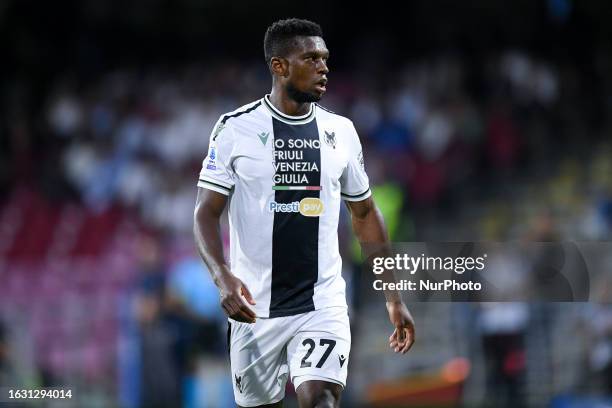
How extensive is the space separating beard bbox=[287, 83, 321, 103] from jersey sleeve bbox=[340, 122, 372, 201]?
1.05ft

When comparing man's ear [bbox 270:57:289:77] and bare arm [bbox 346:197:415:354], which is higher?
man's ear [bbox 270:57:289:77]

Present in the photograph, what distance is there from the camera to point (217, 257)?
5.51 meters

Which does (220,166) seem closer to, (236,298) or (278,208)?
(278,208)

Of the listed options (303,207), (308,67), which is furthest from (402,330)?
(308,67)

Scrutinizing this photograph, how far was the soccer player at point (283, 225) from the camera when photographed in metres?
5.67

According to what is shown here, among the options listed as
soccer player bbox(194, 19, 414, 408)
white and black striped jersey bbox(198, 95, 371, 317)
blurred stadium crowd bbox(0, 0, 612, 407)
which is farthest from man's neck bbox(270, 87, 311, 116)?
blurred stadium crowd bbox(0, 0, 612, 407)

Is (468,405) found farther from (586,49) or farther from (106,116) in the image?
(106,116)

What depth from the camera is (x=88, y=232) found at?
1576 centimetres

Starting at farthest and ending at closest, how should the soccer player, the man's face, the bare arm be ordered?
the bare arm < the man's face < the soccer player

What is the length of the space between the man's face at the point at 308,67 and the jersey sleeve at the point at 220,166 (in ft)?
1.40

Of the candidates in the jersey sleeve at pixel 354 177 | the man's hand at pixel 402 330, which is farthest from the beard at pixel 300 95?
the man's hand at pixel 402 330

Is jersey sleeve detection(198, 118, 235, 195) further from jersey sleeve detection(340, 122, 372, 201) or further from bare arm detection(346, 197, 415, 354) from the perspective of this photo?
bare arm detection(346, 197, 415, 354)

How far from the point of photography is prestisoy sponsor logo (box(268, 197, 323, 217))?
571cm

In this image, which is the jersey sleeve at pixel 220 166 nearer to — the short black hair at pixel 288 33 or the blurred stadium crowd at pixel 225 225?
the short black hair at pixel 288 33
